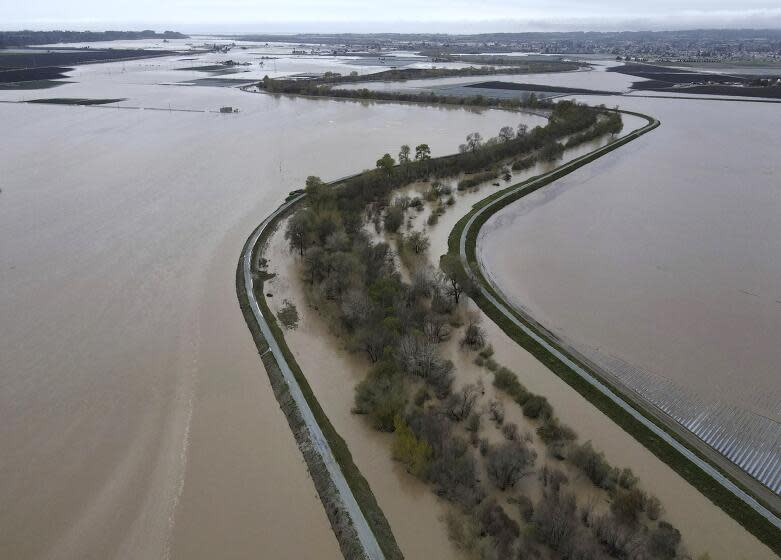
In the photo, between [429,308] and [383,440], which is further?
[429,308]

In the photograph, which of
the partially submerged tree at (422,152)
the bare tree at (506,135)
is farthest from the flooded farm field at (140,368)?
the bare tree at (506,135)

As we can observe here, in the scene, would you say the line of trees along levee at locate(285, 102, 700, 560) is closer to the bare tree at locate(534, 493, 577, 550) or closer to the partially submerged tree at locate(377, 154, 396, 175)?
the bare tree at locate(534, 493, 577, 550)

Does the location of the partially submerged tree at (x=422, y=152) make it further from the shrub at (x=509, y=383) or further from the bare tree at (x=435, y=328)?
the shrub at (x=509, y=383)

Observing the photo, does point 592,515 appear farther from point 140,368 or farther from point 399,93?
point 399,93

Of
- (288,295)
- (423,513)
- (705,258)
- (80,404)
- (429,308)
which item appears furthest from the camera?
(705,258)

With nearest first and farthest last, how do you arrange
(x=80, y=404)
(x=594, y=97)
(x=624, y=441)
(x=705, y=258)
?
(x=624, y=441)
(x=80, y=404)
(x=705, y=258)
(x=594, y=97)

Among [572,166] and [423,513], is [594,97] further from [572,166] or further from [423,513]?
[423,513]

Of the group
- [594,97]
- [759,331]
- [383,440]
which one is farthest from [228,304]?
[594,97]
